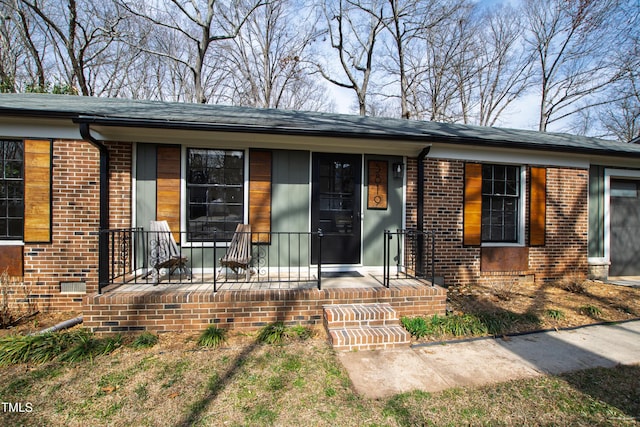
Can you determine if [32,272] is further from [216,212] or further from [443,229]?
[443,229]

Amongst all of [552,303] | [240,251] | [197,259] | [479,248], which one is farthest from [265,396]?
[552,303]

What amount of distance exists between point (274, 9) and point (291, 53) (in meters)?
2.40

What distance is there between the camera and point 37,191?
4.23 m

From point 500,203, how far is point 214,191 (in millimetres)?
5482

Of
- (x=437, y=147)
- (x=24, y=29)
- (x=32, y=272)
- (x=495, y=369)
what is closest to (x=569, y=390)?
(x=495, y=369)

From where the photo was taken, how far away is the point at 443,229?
5.22 m

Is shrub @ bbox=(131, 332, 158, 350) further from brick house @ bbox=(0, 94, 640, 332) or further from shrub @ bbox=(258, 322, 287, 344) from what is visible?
shrub @ bbox=(258, 322, 287, 344)

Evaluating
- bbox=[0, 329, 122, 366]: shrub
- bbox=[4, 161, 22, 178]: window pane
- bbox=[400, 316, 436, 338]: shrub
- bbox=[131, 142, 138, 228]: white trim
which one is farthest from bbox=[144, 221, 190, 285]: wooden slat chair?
bbox=[400, 316, 436, 338]: shrub

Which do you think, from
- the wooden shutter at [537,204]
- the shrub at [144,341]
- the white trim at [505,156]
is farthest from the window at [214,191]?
the wooden shutter at [537,204]

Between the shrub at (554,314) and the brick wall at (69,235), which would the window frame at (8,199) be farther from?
the shrub at (554,314)

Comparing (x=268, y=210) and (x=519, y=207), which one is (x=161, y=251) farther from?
(x=519, y=207)

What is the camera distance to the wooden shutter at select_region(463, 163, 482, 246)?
5297 millimetres

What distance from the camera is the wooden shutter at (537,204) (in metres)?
5.60

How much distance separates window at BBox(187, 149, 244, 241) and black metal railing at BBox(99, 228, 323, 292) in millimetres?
179
